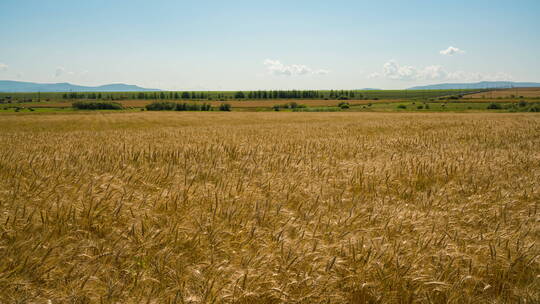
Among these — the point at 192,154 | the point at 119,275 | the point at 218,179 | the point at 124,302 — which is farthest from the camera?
the point at 192,154

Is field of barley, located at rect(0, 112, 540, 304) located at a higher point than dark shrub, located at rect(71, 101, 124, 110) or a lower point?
Result: lower

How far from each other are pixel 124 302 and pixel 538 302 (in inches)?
Result: 92.5

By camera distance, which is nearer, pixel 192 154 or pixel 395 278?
pixel 395 278

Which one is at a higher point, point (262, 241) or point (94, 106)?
point (94, 106)

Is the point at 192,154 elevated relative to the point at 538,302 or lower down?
elevated

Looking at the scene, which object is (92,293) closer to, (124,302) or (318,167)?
(124,302)

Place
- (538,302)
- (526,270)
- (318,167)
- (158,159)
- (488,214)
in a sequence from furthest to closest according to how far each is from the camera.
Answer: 1. (158,159)
2. (318,167)
3. (488,214)
4. (526,270)
5. (538,302)

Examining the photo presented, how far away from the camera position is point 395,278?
1.88m

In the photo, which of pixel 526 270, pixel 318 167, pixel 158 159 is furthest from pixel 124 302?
pixel 158 159

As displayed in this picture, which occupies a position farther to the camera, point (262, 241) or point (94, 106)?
point (94, 106)

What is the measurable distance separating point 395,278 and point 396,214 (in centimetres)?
106

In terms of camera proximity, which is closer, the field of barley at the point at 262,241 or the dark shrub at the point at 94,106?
the field of barley at the point at 262,241

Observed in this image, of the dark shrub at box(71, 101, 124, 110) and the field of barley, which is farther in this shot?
the dark shrub at box(71, 101, 124, 110)

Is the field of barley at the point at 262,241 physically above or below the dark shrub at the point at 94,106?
below
